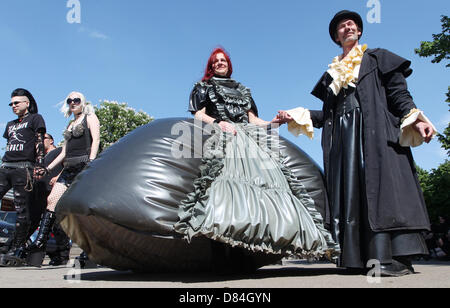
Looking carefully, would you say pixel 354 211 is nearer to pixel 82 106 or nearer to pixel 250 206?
pixel 250 206

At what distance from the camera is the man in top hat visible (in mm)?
2570

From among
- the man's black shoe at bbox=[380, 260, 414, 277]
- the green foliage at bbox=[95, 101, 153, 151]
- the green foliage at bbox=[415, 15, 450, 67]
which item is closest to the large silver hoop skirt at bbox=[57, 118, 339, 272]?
the man's black shoe at bbox=[380, 260, 414, 277]

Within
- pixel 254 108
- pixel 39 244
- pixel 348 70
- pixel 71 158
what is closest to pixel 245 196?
pixel 254 108

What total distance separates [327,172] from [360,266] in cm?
76

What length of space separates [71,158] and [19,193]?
90 centimetres

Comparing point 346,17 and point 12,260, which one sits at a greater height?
point 346,17

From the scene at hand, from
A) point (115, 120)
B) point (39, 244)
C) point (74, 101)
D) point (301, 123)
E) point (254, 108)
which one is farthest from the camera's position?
point (115, 120)

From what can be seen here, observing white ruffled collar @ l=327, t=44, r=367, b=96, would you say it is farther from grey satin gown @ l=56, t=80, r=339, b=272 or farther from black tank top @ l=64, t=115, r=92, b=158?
black tank top @ l=64, t=115, r=92, b=158

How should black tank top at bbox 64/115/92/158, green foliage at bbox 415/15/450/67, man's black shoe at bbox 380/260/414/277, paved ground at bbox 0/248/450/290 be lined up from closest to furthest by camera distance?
paved ground at bbox 0/248/450/290 → man's black shoe at bbox 380/260/414/277 → black tank top at bbox 64/115/92/158 → green foliage at bbox 415/15/450/67

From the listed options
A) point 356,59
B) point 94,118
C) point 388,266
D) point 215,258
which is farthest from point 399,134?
point 94,118

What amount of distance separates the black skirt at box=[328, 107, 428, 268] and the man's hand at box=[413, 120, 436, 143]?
41cm

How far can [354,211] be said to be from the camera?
2750mm
